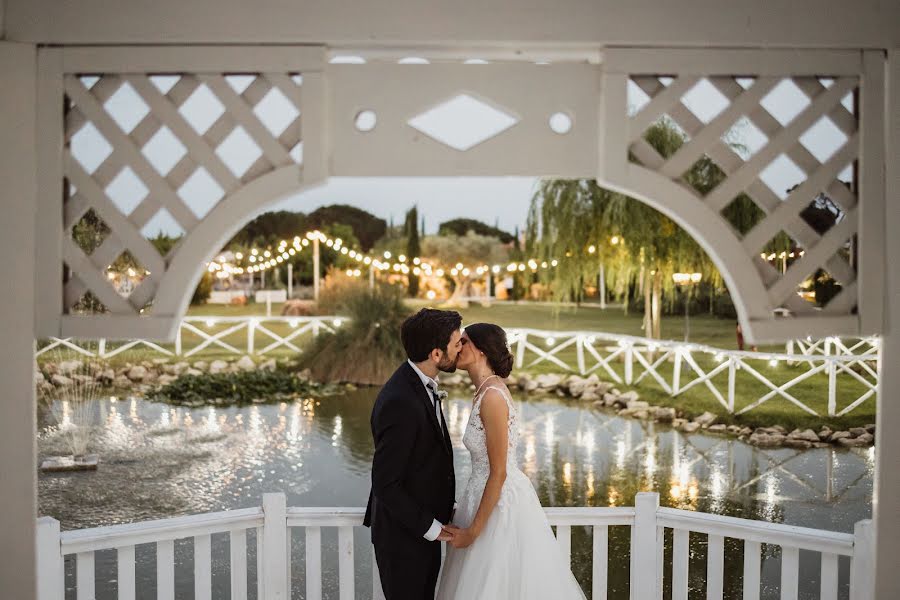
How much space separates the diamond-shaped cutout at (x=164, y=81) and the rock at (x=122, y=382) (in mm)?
10671

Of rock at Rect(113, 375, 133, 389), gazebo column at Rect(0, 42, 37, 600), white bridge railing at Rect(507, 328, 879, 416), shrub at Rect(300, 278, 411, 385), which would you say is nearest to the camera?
gazebo column at Rect(0, 42, 37, 600)

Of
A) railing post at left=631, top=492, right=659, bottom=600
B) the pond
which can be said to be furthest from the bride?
the pond

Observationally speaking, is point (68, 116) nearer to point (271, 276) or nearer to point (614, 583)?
point (614, 583)

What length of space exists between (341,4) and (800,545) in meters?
1.99

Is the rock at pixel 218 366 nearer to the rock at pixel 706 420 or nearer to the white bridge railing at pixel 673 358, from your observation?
the white bridge railing at pixel 673 358

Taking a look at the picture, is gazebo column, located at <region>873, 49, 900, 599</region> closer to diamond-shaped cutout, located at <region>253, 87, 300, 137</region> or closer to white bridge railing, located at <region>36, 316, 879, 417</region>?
diamond-shaped cutout, located at <region>253, 87, 300, 137</region>

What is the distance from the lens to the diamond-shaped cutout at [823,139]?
2113mm

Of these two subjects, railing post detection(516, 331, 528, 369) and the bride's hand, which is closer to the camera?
the bride's hand

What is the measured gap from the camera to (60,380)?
12133 millimetres

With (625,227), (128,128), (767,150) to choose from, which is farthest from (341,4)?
(625,227)

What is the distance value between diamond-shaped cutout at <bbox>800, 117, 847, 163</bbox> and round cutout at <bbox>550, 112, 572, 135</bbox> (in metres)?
0.57

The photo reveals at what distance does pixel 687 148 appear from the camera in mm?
2066

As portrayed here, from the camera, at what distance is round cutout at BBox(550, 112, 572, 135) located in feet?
6.82

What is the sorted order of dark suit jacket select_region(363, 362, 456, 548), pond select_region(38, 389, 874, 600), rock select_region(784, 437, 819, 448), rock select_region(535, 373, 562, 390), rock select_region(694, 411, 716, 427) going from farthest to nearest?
rock select_region(535, 373, 562, 390)
rock select_region(694, 411, 716, 427)
rock select_region(784, 437, 819, 448)
pond select_region(38, 389, 874, 600)
dark suit jacket select_region(363, 362, 456, 548)
